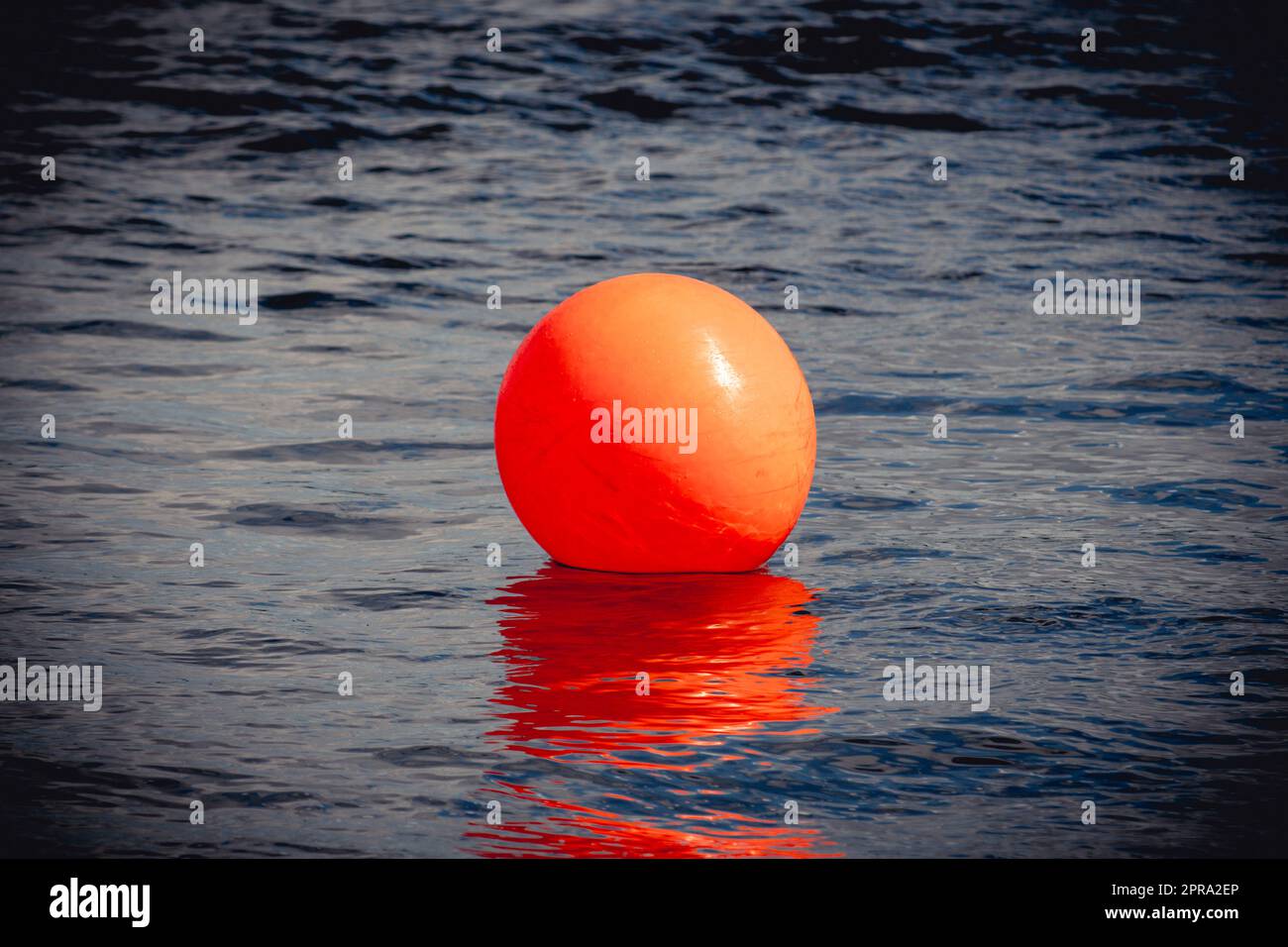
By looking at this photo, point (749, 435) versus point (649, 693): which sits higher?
point (749, 435)

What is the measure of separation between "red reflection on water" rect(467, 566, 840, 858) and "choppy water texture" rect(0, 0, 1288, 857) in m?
0.02

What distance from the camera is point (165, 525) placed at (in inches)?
333

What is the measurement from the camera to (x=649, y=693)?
6.04 meters

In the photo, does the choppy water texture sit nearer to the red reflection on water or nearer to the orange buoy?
the red reflection on water

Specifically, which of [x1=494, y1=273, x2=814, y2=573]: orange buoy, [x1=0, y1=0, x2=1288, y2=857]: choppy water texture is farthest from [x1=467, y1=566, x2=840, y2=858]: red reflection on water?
[x1=494, y1=273, x2=814, y2=573]: orange buoy

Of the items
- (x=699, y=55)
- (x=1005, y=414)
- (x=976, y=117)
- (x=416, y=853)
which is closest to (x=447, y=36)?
(x=699, y=55)

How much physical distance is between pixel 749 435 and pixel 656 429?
1.47ft

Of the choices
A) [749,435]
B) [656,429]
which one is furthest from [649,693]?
[749,435]

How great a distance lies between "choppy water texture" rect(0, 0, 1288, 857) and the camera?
206 inches

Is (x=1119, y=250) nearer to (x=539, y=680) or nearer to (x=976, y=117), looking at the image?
(x=976, y=117)

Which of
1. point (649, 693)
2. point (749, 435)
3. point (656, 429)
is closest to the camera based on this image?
point (649, 693)

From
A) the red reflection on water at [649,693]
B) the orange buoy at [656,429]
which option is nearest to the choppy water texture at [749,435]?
the red reflection on water at [649,693]

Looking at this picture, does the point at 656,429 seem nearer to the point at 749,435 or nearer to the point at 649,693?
the point at 749,435

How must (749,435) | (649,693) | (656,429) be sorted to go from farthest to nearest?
1. (749,435)
2. (656,429)
3. (649,693)
